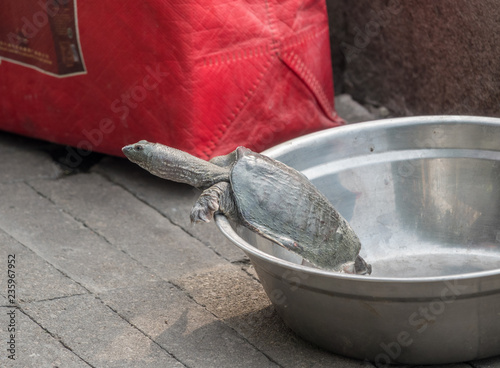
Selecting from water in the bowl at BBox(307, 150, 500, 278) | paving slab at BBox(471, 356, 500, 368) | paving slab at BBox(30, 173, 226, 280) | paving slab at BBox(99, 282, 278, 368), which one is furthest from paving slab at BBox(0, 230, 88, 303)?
paving slab at BBox(471, 356, 500, 368)

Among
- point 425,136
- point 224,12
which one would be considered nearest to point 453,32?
point 425,136

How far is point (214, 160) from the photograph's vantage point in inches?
79.0

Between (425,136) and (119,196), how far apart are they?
1.12 m

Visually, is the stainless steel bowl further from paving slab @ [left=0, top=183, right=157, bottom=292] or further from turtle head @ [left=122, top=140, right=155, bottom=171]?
paving slab @ [left=0, top=183, right=157, bottom=292]

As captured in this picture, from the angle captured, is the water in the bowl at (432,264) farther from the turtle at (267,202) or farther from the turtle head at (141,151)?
the turtle head at (141,151)

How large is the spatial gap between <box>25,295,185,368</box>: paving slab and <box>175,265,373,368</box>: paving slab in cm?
22

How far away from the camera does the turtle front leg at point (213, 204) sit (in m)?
1.72

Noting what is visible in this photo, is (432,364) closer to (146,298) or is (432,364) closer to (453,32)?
(146,298)

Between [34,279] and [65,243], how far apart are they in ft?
0.86

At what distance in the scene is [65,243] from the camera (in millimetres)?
2307

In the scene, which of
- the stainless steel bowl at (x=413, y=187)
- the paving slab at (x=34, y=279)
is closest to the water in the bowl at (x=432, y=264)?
the stainless steel bowl at (x=413, y=187)

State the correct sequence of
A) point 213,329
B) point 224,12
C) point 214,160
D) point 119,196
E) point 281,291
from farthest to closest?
point 119,196 < point 224,12 < point 214,160 < point 213,329 < point 281,291

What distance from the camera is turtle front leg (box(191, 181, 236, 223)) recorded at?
1722 mm

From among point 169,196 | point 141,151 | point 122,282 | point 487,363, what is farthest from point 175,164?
point 487,363
